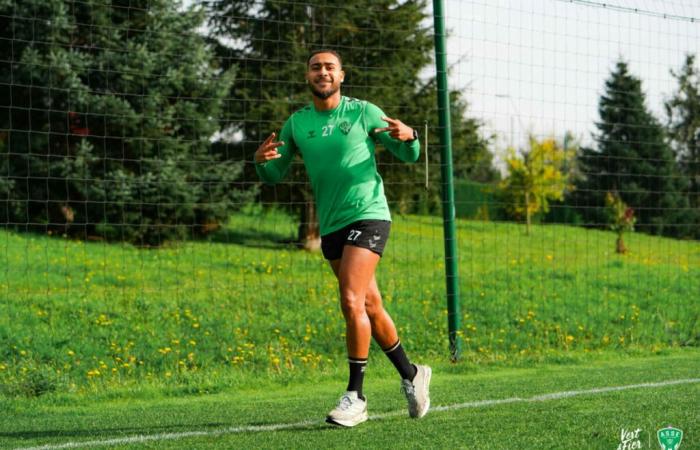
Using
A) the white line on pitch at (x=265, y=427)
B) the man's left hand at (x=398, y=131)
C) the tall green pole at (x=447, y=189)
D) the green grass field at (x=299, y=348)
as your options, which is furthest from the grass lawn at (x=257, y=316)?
the man's left hand at (x=398, y=131)

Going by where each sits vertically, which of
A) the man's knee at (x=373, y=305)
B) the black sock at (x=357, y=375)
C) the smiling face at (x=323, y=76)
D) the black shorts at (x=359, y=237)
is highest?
the smiling face at (x=323, y=76)

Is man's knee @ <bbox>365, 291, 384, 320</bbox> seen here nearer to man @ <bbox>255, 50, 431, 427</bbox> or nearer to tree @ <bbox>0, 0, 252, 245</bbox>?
man @ <bbox>255, 50, 431, 427</bbox>

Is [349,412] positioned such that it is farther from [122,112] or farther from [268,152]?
[122,112]

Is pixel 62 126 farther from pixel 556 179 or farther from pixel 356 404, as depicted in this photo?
pixel 556 179

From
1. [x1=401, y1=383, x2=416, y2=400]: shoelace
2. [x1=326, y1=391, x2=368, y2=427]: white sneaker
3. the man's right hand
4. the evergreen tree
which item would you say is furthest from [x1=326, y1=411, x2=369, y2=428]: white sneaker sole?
the evergreen tree

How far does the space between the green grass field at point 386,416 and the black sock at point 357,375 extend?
23 cm

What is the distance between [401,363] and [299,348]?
5.01m

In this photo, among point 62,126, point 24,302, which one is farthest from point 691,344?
point 62,126

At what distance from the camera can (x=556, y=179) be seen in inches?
1435

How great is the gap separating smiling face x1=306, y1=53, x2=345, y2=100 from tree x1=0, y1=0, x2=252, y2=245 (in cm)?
1094

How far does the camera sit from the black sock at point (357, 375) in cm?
529

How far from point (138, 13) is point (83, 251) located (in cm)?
457

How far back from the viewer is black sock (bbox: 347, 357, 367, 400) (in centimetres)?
529

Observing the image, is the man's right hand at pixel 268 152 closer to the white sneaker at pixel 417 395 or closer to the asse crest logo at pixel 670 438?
the white sneaker at pixel 417 395
